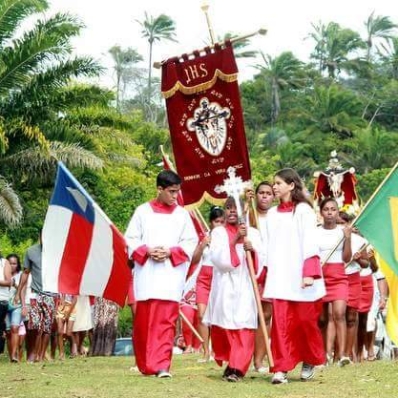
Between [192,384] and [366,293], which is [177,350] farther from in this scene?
[192,384]

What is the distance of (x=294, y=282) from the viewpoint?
11.1 metres

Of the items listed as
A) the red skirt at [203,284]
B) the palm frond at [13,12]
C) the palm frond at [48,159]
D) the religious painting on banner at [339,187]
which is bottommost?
the red skirt at [203,284]

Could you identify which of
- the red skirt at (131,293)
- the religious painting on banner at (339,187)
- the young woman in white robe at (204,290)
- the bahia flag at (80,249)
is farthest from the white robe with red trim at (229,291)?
the religious painting on banner at (339,187)

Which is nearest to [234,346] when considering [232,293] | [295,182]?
[232,293]

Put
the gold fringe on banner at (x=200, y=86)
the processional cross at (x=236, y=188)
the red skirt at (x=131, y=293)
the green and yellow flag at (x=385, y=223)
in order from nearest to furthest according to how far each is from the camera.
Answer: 1. the processional cross at (x=236, y=188)
2. the green and yellow flag at (x=385, y=223)
3. the red skirt at (x=131, y=293)
4. the gold fringe on banner at (x=200, y=86)

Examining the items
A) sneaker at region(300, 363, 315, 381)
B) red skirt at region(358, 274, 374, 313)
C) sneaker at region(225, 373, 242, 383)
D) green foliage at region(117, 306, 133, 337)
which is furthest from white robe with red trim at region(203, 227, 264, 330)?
green foliage at region(117, 306, 133, 337)

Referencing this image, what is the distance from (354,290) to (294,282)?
3963 mm

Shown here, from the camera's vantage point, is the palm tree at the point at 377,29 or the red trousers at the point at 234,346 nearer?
the red trousers at the point at 234,346

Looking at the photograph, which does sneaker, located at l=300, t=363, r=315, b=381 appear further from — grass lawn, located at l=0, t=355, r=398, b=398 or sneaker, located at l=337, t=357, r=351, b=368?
sneaker, located at l=337, t=357, r=351, b=368

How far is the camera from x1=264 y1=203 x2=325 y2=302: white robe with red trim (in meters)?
11.1

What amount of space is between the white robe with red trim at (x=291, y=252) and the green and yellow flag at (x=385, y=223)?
93cm

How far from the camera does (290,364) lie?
11.0 m

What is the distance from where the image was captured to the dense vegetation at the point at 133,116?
965 inches

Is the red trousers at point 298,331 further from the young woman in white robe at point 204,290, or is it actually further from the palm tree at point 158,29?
the palm tree at point 158,29
